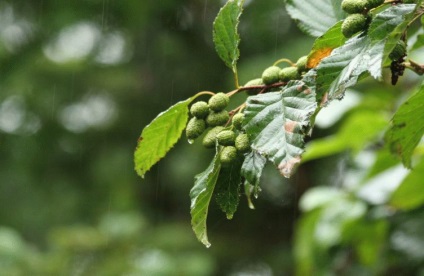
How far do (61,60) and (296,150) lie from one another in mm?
3888

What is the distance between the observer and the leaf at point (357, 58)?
2.26 ft

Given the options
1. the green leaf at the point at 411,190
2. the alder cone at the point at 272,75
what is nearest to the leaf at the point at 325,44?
the alder cone at the point at 272,75

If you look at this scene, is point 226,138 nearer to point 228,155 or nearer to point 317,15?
point 228,155

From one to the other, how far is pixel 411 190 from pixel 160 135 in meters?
0.81

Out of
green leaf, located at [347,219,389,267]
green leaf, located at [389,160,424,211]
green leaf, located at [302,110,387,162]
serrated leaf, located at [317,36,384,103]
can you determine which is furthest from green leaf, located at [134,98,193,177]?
green leaf, located at [347,219,389,267]

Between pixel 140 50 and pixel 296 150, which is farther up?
pixel 296 150

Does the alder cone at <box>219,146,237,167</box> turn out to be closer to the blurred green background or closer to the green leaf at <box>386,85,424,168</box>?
the green leaf at <box>386,85,424,168</box>

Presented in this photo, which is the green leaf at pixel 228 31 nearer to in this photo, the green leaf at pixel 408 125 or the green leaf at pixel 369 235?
the green leaf at pixel 408 125

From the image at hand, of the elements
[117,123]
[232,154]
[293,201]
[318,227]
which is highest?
[232,154]

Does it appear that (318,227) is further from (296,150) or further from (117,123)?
(117,123)

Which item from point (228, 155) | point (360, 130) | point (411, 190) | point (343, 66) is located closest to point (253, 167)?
point (228, 155)

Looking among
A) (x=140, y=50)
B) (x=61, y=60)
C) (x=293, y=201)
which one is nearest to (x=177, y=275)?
(x=293, y=201)

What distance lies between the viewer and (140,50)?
4.99 metres

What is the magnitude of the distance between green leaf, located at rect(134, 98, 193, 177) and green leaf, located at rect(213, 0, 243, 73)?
0.08 metres
